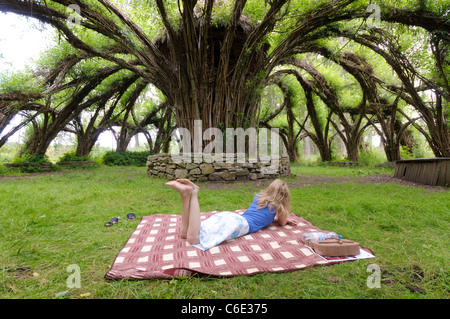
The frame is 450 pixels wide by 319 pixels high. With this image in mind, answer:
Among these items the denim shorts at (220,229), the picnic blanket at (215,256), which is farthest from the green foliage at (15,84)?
the denim shorts at (220,229)

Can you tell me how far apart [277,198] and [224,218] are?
0.71 m

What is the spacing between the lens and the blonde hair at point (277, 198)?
2.81 meters

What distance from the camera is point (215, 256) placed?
84.6 inches

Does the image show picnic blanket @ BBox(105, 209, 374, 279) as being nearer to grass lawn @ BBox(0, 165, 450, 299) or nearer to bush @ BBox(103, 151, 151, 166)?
grass lawn @ BBox(0, 165, 450, 299)

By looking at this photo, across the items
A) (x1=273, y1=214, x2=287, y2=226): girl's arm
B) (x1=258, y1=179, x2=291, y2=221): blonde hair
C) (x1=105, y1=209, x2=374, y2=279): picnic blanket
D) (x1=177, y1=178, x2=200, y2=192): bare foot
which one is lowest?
(x1=105, y1=209, x2=374, y2=279): picnic blanket

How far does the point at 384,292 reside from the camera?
1.57 metres

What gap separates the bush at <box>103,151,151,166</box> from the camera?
13.7m

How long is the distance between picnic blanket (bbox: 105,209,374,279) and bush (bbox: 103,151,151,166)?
39.9 ft

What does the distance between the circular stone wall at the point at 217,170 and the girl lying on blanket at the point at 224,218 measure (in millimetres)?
3795

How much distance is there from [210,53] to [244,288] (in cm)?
722

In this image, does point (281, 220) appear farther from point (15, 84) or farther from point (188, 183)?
point (15, 84)

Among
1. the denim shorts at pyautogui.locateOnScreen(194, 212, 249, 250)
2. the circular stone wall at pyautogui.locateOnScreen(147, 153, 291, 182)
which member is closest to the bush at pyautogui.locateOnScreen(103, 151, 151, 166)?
the circular stone wall at pyautogui.locateOnScreen(147, 153, 291, 182)

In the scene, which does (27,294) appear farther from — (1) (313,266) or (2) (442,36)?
(2) (442,36)

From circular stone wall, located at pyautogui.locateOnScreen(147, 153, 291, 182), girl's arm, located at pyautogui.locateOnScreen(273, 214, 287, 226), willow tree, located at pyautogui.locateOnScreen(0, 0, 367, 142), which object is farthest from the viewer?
circular stone wall, located at pyautogui.locateOnScreen(147, 153, 291, 182)
